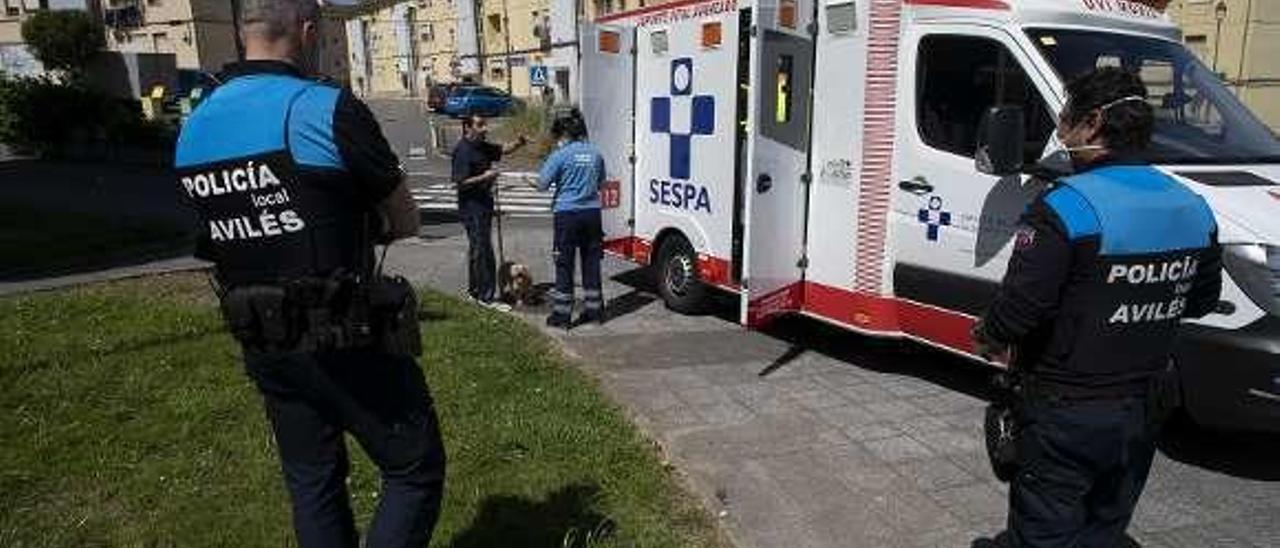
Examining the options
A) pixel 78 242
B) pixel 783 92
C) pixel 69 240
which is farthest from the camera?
pixel 69 240

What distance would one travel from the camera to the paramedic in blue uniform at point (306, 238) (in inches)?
108

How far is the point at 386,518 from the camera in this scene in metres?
3.06

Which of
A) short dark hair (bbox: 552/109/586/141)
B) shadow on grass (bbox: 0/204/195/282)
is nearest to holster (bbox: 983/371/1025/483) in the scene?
short dark hair (bbox: 552/109/586/141)

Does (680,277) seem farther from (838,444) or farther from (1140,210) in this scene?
(1140,210)

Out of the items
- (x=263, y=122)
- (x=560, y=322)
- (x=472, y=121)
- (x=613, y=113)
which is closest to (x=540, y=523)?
(x=263, y=122)

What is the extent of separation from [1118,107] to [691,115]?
5446 millimetres

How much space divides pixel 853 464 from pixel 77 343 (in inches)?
Answer: 212

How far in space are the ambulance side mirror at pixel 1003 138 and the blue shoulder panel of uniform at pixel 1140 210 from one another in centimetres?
235

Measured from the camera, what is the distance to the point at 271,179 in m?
2.74

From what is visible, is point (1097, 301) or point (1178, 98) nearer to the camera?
point (1097, 301)

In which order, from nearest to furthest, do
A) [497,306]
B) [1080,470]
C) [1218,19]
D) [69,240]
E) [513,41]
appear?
1. [1080,470]
2. [497,306]
3. [69,240]
4. [1218,19]
5. [513,41]

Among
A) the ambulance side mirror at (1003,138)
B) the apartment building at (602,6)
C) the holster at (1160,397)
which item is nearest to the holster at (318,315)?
the holster at (1160,397)

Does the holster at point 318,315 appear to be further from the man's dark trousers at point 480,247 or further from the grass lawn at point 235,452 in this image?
the man's dark trousers at point 480,247

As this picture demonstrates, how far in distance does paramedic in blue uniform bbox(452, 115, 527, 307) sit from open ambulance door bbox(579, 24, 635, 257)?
931 mm
